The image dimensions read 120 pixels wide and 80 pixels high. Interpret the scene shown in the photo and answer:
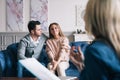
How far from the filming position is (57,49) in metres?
3.94

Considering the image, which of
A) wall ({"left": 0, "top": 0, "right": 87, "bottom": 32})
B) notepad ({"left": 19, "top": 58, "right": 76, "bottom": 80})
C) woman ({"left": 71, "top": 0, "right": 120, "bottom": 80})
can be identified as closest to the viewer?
woman ({"left": 71, "top": 0, "right": 120, "bottom": 80})

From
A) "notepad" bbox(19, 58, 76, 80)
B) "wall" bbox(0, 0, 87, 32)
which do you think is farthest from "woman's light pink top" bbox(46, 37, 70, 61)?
"notepad" bbox(19, 58, 76, 80)

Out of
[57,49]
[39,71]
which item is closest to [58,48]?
[57,49]

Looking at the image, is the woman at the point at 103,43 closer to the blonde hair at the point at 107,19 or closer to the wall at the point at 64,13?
the blonde hair at the point at 107,19

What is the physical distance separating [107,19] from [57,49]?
312 cm

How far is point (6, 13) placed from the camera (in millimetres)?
5973

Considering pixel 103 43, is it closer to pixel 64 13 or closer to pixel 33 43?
pixel 33 43

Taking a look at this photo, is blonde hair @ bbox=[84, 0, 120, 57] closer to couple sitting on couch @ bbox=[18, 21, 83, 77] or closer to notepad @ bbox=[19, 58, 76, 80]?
notepad @ bbox=[19, 58, 76, 80]

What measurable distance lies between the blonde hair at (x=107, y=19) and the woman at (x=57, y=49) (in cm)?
298

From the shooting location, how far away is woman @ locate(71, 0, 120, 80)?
81 centimetres

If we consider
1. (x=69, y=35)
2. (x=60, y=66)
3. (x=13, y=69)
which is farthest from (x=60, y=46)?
(x=69, y=35)

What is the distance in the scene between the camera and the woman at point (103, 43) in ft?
2.65

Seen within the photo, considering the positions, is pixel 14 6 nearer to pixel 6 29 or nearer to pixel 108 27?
pixel 6 29

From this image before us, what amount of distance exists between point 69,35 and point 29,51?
2.07 meters
